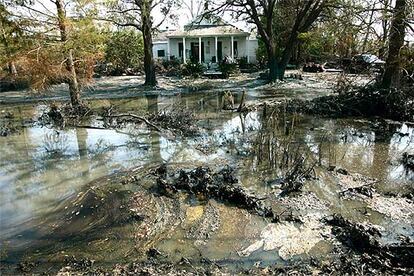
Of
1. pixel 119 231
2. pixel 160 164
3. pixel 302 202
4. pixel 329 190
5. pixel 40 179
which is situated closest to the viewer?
pixel 119 231

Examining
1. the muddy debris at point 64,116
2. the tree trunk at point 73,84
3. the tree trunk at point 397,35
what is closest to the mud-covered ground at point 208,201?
the muddy debris at point 64,116

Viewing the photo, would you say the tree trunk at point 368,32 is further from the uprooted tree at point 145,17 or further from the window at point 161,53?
the window at point 161,53

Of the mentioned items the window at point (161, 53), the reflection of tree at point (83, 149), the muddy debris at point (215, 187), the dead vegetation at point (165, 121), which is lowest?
the reflection of tree at point (83, 149)

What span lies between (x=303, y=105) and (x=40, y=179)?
10897mm

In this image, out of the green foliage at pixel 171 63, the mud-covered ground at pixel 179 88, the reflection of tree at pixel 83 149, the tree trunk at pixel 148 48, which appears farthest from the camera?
the green foliage at pixel 171 63

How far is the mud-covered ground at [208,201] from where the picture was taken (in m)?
5.59

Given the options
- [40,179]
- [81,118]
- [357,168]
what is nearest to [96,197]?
[40,179]

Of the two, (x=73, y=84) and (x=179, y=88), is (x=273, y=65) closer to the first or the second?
(x=179, y=88)

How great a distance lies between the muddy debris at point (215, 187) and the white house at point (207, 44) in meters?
30.6

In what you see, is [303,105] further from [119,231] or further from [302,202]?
[119,231]

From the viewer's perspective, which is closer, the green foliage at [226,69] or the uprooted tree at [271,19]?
the uprooted tree at [271,19]

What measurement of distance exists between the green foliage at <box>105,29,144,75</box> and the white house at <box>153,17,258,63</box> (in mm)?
5363

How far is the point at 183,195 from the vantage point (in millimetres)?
7852

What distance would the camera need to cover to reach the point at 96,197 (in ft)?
25.7
